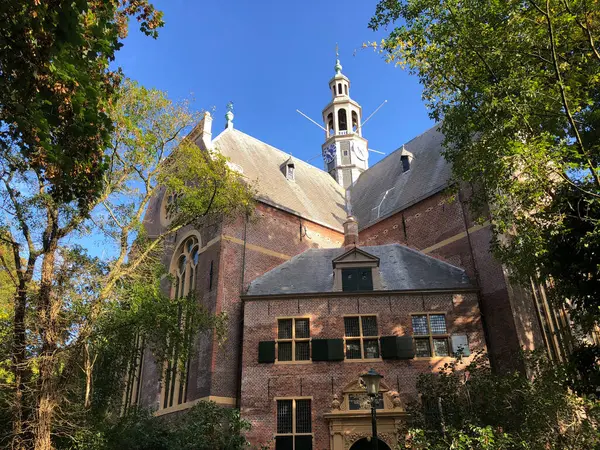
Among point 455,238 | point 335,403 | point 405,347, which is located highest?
point 455,238

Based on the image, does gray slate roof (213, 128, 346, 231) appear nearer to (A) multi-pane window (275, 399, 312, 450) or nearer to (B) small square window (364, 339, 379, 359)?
(B) small square window (364, 339, 379, 359)

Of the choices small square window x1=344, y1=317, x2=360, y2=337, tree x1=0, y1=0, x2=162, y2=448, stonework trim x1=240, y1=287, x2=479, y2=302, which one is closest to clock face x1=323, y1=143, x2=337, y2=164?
stonework trim x1=240, y1=287, x2=479, y2=302

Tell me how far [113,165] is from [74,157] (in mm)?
7612

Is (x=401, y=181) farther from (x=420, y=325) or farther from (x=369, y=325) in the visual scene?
(x=369, y=325)

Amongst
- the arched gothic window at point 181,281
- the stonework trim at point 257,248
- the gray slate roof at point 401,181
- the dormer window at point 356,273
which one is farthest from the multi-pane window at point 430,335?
the arched gothic window at point 181,281

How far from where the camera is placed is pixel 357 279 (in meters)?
17.0

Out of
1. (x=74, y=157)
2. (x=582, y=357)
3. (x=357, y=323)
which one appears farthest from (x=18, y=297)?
(x=582, y=357)

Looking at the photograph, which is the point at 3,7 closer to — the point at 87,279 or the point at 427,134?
the point at 87,279

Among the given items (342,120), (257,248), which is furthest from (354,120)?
(257,248)

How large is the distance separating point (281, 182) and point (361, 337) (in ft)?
37.0

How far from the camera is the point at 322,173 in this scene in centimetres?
3192

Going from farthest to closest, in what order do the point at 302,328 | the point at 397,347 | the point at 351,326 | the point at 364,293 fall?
1. the point at 364,293
2. the point at 302,328
3. the point at 351,326
4. the point at 397,347

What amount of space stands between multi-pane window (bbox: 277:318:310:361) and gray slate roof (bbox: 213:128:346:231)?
21.8 ft

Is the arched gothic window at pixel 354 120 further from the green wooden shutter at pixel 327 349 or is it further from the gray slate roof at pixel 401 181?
the green wooden shutter at pixel 327 349
